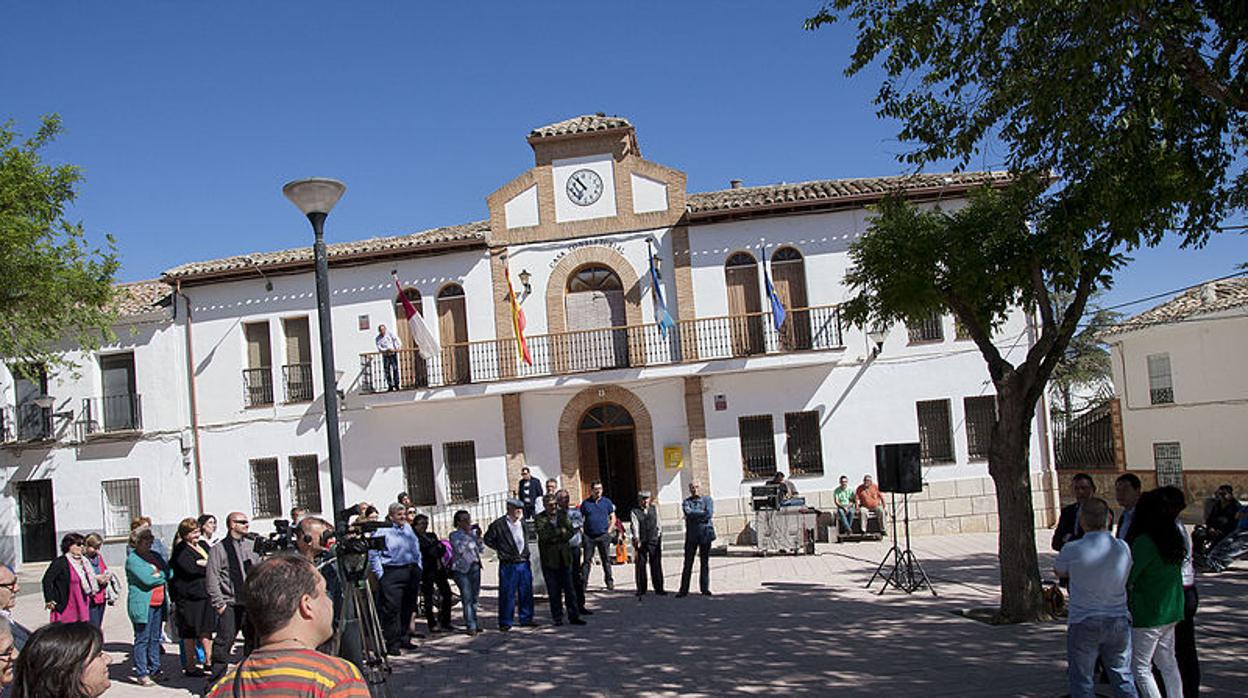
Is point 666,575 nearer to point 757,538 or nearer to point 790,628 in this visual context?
point 757,538

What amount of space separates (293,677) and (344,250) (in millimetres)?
19260

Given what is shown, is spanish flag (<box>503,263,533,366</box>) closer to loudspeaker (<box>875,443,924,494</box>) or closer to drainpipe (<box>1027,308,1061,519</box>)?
loudspeaker (<box>875,443,924,494</box>)

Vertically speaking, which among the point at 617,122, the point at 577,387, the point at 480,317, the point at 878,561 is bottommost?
the point at 878,561

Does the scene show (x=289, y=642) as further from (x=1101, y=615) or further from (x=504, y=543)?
(x=504, y=543)

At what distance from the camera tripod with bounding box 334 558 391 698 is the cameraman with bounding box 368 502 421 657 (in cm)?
221

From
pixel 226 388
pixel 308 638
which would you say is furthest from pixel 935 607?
pixel 226 388

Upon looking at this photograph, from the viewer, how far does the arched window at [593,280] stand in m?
20.6

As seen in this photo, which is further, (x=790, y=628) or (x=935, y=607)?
(x=935, y=607)

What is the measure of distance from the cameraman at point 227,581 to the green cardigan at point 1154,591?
734 cm

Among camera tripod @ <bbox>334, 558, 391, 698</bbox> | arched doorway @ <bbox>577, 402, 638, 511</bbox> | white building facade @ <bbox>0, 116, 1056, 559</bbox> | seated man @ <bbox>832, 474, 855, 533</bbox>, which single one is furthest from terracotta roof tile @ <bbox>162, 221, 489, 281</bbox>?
camera tripod @ <bbox>334, 558, 391, 698</bbox>

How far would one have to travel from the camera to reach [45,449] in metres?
22.0

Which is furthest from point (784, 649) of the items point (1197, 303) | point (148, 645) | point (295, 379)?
point (1197, 303)

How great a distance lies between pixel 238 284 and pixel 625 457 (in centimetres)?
947

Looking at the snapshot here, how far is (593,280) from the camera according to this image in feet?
67.8
